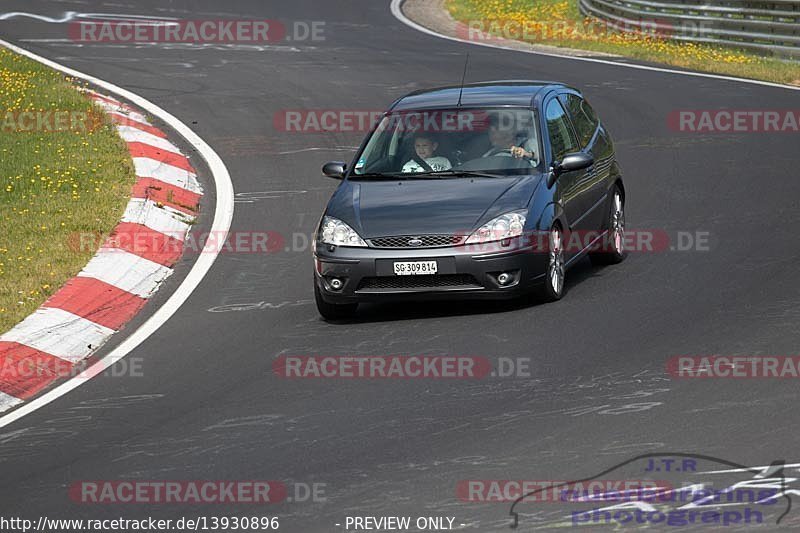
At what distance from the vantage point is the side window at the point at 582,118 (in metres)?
12.5

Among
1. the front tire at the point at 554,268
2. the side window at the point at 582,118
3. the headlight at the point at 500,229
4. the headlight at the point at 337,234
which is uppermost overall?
the side window at the point at 582,118

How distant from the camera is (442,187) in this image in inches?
437

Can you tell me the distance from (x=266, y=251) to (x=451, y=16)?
20.1 m

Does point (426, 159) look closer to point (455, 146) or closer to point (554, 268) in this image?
point (455, 146)

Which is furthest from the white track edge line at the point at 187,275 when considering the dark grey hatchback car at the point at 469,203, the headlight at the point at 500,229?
the headlight at the point at 500,229

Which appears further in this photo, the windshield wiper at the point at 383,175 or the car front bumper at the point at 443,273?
the windshield wiper at the point at 383,175

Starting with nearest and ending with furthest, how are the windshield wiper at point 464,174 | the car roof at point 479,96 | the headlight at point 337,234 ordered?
the headlight at point 337,234 < the windshield wiper at point 464,174 < the car roof at point 479,96

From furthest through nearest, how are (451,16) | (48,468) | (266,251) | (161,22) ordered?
(451,16) < (161,22) < (266,251) < (48,468)

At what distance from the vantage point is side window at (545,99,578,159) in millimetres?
11750

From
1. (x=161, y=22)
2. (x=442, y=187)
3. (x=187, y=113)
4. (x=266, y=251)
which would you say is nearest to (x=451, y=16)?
(x=161, y=22)

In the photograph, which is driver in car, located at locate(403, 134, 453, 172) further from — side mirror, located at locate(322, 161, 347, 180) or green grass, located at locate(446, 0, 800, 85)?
green grass, located at locate(446, 0, 800, 85)

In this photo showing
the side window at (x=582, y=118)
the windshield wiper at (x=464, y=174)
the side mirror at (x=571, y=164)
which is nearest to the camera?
the side mirror at (x=571, y=164)

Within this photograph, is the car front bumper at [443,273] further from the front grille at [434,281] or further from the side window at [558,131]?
the side window at [558,131]

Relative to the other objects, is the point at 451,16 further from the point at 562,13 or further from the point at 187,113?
the point at 187,113
